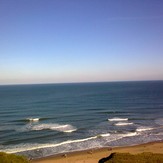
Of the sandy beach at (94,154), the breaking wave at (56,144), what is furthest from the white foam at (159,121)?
the sandy beach at (94,154)

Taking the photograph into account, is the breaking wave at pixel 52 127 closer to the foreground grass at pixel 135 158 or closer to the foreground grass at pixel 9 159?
the foreground grass at pixel 135 158

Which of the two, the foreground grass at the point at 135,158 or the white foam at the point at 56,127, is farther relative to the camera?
the white foam at the point at 56,127

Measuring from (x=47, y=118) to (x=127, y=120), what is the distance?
1937 cm

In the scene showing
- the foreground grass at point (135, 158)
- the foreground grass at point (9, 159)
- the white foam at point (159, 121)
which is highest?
the foreground grass at point (9, 159)

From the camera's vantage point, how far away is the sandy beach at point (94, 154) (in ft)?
101

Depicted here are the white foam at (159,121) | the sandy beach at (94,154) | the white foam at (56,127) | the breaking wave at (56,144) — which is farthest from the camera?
the white foam at (159,121)

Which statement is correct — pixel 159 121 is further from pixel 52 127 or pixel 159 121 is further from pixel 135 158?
pixel 135 158

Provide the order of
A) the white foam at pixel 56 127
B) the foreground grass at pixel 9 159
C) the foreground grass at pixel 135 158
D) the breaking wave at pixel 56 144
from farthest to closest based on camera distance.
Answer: the white foam at pixel 56 127, the breaking wave at pixel 56 144, the foreground grass at pixel 135 158, the foreground grass at pixel 9 159

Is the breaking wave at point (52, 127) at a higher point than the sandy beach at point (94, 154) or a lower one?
higher

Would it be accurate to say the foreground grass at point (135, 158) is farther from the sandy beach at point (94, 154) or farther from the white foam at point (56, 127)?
the white foam at point (56, 127)

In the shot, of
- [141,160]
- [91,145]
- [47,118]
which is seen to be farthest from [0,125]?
→ [141,160]

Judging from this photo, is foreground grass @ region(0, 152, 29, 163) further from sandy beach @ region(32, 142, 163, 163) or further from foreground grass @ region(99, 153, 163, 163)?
sandy beach @ region(32, 142, 163, 163)

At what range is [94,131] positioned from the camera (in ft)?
151

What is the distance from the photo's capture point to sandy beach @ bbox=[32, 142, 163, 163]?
30.7 meters
